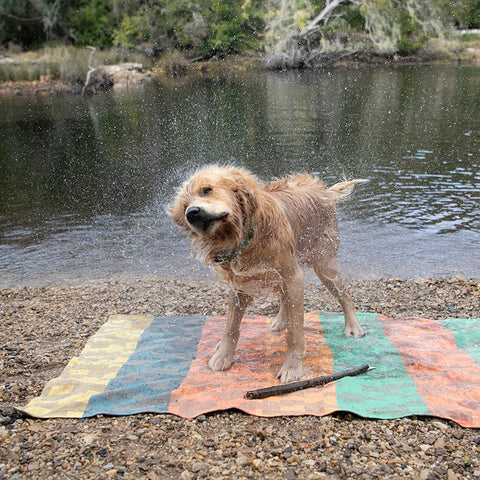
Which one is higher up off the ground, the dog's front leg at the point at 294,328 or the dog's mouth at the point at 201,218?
the dog's mouth at the point at 201,218

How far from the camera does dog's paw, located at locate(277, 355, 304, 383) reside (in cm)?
456

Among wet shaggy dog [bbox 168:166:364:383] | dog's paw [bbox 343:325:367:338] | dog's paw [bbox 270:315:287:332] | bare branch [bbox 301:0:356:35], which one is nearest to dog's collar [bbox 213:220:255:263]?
wet shaggy dog [bbox 168:166:364:383]

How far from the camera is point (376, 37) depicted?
4244 centimetres

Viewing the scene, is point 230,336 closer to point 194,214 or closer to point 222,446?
point 222,446

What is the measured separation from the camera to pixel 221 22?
44.1 m

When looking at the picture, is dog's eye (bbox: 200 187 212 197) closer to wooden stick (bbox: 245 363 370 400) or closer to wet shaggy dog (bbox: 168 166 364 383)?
wet shaggy dog (bbox: 168 166 364 383)

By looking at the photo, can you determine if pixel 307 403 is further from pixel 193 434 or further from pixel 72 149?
pixel 72 149

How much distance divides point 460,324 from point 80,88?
31.7 meters

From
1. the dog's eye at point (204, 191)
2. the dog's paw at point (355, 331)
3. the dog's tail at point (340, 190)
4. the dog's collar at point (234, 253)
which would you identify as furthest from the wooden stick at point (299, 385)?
the dog's tail at point (340, 190)

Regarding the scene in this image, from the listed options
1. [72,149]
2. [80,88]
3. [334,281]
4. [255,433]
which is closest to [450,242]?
[334,281]

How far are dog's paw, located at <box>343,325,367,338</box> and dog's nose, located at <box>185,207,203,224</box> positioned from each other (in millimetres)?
2552

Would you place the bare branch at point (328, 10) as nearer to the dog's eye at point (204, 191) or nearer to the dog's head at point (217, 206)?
the dog's head at point (217, 206)

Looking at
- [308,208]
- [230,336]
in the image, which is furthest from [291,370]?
[308,208]

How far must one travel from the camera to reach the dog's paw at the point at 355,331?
5.55 meters
